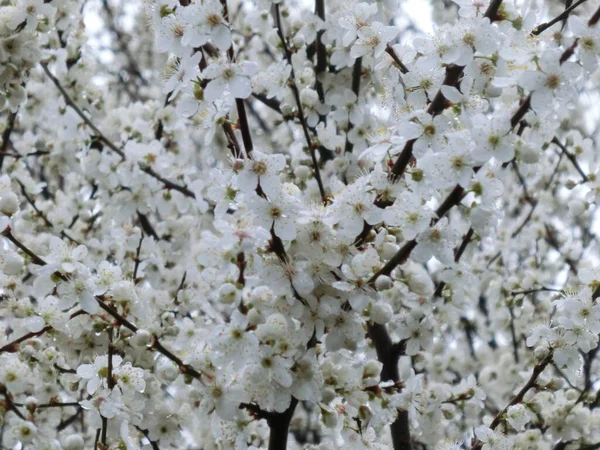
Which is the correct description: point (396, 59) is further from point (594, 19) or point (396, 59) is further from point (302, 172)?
point (302, 172)

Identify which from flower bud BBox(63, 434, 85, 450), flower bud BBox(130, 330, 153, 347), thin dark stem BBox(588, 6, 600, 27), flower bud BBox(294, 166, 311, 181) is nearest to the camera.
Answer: thin dark stem BBox(588, 6, 600, 27)

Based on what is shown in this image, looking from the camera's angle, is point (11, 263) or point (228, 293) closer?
point (228, 293)

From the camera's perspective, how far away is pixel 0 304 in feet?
9.18

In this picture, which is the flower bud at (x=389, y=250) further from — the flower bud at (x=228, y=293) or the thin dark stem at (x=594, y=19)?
the thin dark stem at (x=594, y=19)

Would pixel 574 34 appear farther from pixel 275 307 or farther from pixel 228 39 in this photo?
pixel 275 307

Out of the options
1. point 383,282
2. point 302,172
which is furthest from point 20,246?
point 302,172

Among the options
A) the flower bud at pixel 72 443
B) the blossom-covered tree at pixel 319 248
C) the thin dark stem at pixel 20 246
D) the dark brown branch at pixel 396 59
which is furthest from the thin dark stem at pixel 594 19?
the flower bud at pixel 72 443

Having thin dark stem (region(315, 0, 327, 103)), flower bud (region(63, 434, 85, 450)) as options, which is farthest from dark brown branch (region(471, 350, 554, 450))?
thin dark stem (region(315, 0, 327, 103))

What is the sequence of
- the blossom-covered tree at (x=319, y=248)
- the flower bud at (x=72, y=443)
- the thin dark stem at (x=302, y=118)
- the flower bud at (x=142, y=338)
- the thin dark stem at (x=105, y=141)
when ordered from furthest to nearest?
the thin dark stem at (x=105, y=141) → the thin dark stem at (x=302, y=118) → the flower bud at (x=72, y=443) → the flower bud at (x=142, y=338) → the blossom-covered tree at (x=319, y=248)

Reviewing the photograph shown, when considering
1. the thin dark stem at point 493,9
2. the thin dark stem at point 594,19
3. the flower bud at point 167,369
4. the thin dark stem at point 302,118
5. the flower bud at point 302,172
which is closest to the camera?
the thin dark stem at point 594,19

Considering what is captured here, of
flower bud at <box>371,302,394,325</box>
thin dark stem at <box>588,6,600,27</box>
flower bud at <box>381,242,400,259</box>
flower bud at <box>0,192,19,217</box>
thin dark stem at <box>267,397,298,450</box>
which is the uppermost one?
thin dark stem at <box>588,6,600,27</box>

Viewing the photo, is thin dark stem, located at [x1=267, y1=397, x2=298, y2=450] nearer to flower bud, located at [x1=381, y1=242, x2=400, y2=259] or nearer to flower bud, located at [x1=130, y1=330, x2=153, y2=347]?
flower bud, located at [x1=130, y1=330, x2=153, y2=347]

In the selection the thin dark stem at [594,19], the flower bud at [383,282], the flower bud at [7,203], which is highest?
the thin dark stem at [594,19]

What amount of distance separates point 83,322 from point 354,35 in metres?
1.35
